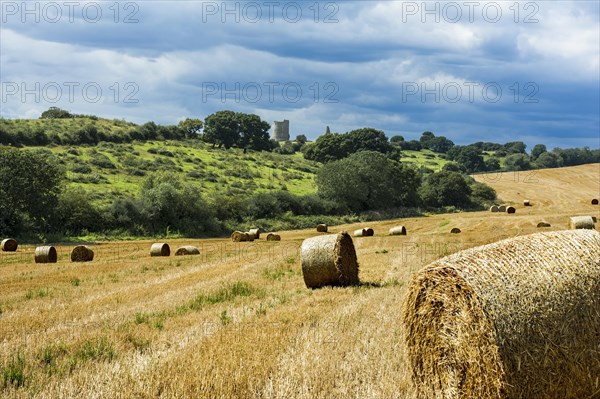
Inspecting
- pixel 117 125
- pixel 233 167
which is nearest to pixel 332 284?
pixel 233 167

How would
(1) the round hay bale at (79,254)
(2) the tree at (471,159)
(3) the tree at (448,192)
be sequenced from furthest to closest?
(2) the tree at (471,159), (3) the tree at (448,192), (1) the round hay bale at (79,254)

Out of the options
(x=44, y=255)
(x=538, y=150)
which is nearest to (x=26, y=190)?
(x=44, y=255)

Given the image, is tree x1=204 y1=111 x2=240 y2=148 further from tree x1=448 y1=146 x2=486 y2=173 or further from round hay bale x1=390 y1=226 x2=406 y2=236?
round hay bale x1=390 y1=226 x2=406 y2=236

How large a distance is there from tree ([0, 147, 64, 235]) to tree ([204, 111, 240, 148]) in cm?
7149

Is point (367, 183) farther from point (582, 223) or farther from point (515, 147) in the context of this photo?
point (515, 147)

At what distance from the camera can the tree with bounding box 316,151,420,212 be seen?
230 feet

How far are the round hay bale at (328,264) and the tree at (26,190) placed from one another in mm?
32586

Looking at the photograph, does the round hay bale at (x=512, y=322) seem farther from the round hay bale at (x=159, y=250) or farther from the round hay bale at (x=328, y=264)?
the round hay bale at (x=159, y=250)

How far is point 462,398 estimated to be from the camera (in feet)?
22.8

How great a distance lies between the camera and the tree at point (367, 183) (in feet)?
230

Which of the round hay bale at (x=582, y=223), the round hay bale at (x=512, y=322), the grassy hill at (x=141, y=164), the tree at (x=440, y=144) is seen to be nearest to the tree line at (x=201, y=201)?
the grassy hill at (x=141, y=164)

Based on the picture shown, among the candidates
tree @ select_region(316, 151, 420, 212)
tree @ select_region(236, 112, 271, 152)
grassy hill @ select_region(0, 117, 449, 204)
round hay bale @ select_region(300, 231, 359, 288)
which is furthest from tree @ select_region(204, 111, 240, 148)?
round hay bale @ select_region(300, 231, 359, 288)

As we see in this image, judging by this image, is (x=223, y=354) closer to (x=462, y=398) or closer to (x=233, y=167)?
(x=462, y=398)

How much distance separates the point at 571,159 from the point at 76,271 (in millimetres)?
125597
